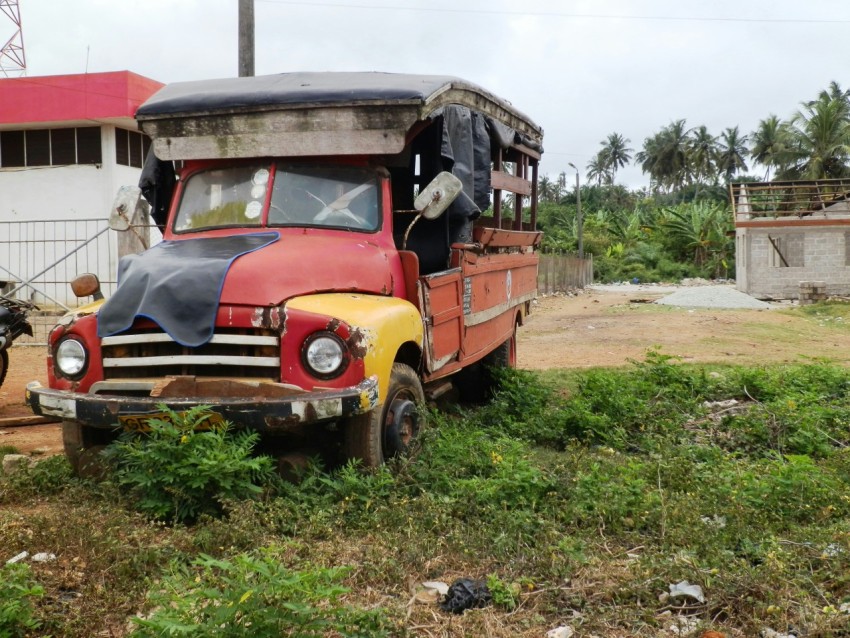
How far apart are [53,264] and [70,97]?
6.95 meters

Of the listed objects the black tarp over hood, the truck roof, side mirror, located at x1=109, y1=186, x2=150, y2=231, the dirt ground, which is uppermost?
the truck roof

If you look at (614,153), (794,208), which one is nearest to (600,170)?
(614,153)

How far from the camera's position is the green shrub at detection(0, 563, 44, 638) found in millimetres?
3193

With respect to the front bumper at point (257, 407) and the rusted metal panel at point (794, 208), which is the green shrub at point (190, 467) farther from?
the rusted metal panel at point (794, 208)

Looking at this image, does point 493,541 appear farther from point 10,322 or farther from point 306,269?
point 10,322

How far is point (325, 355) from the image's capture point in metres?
4.95

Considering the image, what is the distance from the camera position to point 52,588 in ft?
12.4

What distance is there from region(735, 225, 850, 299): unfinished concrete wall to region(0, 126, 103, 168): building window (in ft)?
72.8

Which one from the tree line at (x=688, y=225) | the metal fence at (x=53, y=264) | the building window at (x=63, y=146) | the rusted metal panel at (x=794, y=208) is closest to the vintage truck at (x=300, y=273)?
the metal fence at (x=53, y=264)

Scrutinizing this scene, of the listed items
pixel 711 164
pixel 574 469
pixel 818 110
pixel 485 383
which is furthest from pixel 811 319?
pixel 711 164

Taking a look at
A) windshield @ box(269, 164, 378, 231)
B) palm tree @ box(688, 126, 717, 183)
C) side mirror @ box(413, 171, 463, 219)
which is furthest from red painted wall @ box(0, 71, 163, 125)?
palm tree @ box(688, 126, 717, 183)

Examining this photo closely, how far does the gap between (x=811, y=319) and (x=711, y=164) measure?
2474 inches

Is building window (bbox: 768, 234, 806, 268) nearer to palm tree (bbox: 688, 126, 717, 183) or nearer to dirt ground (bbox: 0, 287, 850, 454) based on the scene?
dirt ground (bbox: 0, 287, 850, 454)

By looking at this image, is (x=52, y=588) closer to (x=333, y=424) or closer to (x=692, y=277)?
(x=333, y=424)
